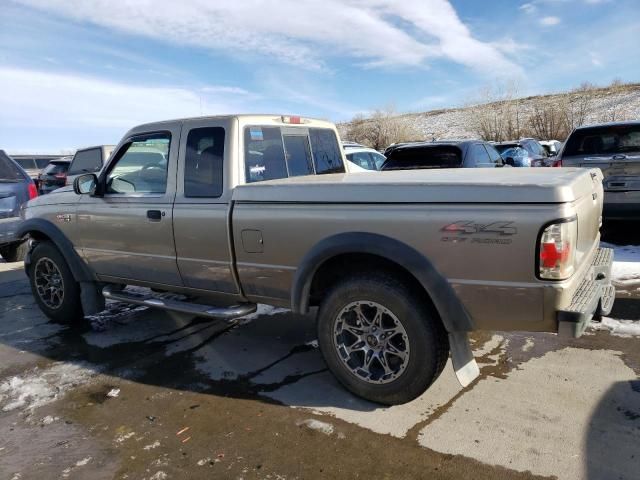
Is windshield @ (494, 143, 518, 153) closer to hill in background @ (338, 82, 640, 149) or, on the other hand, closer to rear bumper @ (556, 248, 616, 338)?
rear bumper @ (556, 248, 616, 338)

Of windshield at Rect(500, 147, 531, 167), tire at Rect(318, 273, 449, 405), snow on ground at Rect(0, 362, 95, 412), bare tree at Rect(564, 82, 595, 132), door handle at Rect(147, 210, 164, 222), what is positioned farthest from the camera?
bare tree at Rect(564, 82, 595, 132)

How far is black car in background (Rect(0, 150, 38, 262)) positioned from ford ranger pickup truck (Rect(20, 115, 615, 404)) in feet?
10.2

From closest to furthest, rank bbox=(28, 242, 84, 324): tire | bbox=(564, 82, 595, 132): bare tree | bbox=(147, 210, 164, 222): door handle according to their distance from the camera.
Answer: bbox=(147, 210, 164, 222): door handle
bbox=(28, 242, 84, 324): tire
bbox=(564, 82, 595, 132): bare tree

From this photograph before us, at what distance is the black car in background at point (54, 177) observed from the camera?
574 inches

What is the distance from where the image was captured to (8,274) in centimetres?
792

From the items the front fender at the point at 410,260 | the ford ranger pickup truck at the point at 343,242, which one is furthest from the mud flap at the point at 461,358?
the front fender at the point at 410,260

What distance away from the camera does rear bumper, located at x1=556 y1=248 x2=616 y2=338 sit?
271 cm

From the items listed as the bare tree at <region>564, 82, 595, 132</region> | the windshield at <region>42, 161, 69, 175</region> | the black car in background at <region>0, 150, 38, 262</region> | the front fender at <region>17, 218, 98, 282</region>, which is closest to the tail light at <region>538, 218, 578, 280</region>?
the front fender at <region>17, 218, 98, 282</region>

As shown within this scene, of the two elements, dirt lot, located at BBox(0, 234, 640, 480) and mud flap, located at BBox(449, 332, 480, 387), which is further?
mud flap, located at BBox(449, 332, 480, 387)

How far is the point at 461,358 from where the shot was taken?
3170mm

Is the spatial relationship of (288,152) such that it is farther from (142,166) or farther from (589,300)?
(589,300)

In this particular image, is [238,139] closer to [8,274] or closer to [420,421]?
[420,421]

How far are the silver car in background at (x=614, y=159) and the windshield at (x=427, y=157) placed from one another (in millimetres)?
1693

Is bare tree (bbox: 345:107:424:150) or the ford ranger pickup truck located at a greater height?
bare tree (bbox: 345:107:424:150)
